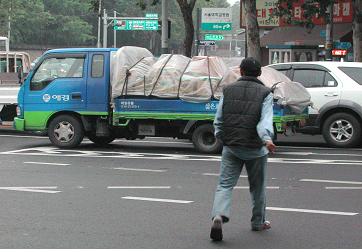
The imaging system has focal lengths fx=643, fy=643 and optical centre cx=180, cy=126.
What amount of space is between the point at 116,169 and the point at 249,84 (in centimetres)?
496

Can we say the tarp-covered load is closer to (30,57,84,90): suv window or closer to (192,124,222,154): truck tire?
(192,124,222,154): truck tire

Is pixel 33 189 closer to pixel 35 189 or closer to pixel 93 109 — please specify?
pixel 35 189

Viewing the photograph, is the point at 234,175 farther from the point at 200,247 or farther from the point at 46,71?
the point at 46,71

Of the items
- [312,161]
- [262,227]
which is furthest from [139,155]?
[262,227]

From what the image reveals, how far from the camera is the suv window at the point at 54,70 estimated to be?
13.5 m

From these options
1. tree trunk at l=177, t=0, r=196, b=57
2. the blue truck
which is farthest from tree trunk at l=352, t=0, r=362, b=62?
the blue truck

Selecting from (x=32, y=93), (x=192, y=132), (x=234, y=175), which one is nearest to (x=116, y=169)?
(x=192, y=132)

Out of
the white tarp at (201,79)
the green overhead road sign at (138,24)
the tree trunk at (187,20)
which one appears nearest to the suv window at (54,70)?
the white tarp at (201,79)

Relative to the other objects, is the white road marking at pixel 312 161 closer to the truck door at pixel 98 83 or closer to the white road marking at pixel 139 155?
the white road marking at pixel 139 155

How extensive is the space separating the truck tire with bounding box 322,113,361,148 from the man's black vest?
7.96 meters

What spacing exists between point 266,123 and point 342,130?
8.28m

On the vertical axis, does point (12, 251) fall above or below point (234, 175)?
below

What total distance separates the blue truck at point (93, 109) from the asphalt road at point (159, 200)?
0.48 m

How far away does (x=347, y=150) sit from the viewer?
13.6 metres
